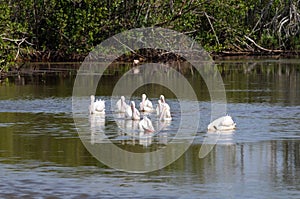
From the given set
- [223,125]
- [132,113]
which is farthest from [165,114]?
[223,125]

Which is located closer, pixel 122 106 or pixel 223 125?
pixel 223 125

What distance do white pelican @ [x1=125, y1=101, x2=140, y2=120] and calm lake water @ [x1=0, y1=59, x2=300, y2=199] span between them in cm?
26

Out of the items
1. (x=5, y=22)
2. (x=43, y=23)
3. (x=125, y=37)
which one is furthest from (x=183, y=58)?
(x=5, y=22)

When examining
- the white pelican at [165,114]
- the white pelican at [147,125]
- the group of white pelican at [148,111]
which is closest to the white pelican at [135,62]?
the group of white pelican at [148,111]

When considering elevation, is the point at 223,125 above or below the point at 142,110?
below

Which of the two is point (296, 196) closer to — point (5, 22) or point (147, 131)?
point (147, 131)

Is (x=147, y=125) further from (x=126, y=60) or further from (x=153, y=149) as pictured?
(x=126, y=60)

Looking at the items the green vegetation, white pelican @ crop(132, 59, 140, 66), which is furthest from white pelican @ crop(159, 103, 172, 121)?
the green vegetation

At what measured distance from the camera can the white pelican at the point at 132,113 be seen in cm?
1495

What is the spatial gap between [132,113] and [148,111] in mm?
1168

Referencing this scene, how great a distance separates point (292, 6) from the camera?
122 ft

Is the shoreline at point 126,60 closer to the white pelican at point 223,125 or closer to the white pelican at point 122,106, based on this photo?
the white pelican at point 122,106

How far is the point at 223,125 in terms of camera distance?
42.9 feet

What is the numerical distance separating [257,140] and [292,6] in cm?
2581
